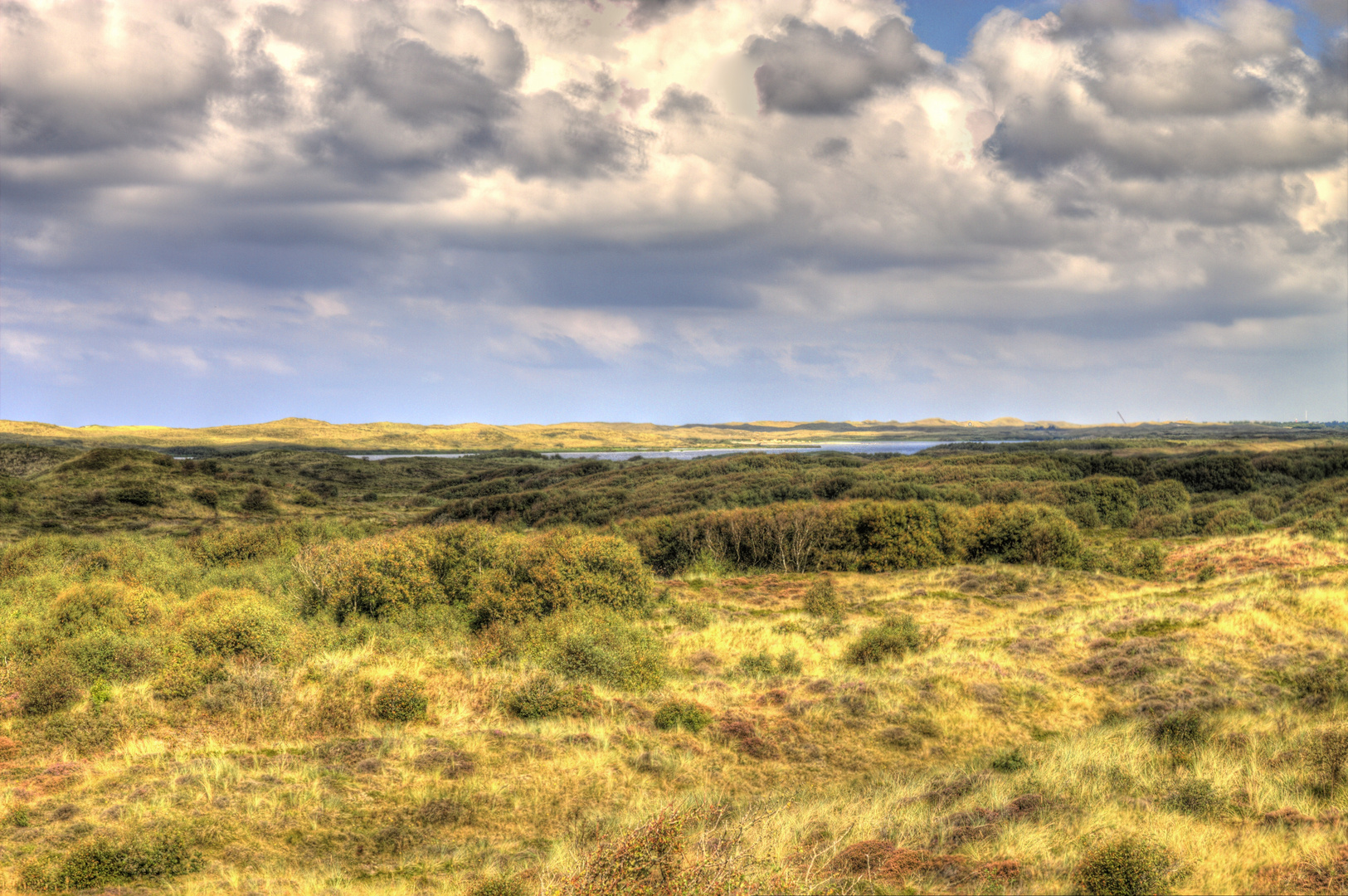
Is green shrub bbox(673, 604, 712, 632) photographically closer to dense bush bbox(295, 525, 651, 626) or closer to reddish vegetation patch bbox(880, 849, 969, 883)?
dense bush bbox(295, 525, 651, 626)

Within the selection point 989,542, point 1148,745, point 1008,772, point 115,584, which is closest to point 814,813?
point 1008,772

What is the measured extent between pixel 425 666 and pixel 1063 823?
1201 cm

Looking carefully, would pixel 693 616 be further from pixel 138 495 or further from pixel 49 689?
pixel 138 495

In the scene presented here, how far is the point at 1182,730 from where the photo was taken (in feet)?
41.1

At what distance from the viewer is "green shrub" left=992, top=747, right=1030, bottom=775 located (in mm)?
11461

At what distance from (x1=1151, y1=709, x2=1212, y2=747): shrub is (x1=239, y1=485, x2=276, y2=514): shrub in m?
59.6

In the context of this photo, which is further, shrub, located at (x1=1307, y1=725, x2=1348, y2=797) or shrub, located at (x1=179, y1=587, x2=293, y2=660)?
shrub, located at (x1=179, y1=587, x2=293, y2=660)

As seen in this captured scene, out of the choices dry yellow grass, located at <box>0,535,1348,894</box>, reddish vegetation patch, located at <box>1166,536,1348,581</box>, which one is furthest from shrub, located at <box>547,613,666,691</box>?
reddish vegetation patch, located at <box>1166,536,1348,581</box>

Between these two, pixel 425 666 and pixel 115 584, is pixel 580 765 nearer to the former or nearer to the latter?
pixel 425 666

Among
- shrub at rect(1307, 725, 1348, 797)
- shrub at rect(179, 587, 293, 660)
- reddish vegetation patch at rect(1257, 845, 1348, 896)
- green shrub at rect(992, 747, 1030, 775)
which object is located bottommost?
green shrub at rect(992, 747, 1030, 775)

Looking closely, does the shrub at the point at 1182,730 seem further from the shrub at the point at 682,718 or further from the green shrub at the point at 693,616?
the green shrub at the point at 693,616

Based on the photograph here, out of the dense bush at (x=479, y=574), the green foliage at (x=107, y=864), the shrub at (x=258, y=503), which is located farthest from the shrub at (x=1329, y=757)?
the shrub at (x=258, y=503)

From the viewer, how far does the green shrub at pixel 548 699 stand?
45.3ft

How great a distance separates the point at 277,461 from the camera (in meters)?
116
